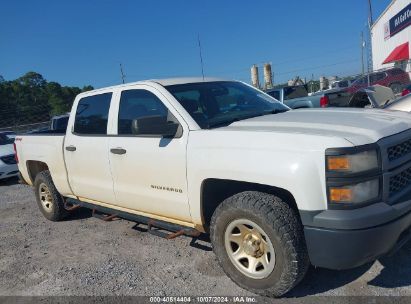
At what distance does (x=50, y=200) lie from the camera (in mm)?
6277

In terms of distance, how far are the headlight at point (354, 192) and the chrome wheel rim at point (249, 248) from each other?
64 cm

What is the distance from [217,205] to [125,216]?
141 cm

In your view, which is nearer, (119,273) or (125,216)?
(119,273)

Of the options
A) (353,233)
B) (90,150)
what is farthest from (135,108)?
(353,233)

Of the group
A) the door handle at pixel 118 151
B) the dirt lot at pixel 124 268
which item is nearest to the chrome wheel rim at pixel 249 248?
the dirt lot at pixel 124 268

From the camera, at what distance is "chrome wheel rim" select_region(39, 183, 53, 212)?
20.4 ft

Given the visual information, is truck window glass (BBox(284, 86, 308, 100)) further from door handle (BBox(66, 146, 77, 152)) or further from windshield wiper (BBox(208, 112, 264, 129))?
windshield wiper (BBox(208, 112, 264, 129))

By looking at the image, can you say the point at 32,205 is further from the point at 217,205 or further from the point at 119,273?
the point at 217,205

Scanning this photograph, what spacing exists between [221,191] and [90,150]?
1894mm

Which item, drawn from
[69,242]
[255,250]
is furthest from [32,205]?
[255,250]

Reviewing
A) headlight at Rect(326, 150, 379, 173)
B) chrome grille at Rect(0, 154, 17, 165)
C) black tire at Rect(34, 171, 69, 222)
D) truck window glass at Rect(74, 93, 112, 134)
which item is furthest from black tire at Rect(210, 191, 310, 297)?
chrome grille at Rect(0, 154, 17, 165)

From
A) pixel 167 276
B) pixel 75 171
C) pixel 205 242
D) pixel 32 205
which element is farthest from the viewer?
pixel 32 205

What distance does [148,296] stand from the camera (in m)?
3.64

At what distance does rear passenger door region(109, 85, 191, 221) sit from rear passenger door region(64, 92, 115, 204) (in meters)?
0.20
